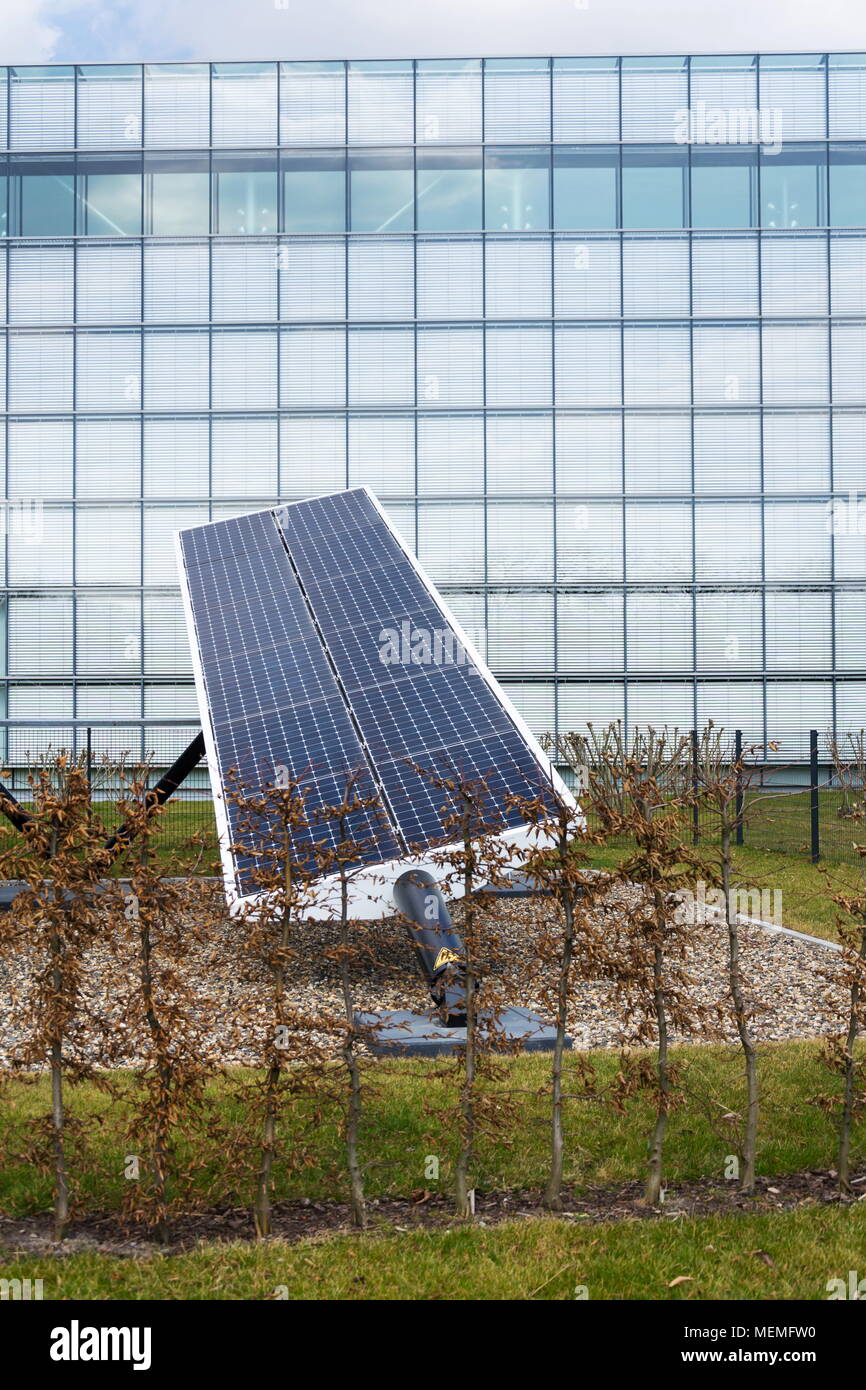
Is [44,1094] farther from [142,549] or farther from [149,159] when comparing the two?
[149,159]

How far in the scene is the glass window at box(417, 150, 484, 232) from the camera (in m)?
30.9

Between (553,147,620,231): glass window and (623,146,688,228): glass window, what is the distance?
37cm

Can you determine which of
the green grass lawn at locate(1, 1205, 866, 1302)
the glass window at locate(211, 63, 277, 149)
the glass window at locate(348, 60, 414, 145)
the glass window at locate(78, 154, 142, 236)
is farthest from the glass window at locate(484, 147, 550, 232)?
the green grass lawn at locate(1, 1205, 866, 1302)

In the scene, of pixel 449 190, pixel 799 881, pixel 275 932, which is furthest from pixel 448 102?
pixel 275 932

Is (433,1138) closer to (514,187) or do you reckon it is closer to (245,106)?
(514,187)

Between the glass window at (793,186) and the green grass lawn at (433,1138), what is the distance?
28161 millimetres

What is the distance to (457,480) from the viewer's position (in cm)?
3041

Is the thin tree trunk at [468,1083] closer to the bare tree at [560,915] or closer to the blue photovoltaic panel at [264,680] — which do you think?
the bare tree at [560,915]

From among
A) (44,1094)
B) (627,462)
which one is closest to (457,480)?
(627,462)

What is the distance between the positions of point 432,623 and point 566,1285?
27.9 feet

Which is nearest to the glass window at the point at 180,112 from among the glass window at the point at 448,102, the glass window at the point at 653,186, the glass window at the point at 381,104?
the glass window at the point at 381,104

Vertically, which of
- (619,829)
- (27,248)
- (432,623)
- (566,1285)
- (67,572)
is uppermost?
(27,248)

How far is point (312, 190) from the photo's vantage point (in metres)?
30.9

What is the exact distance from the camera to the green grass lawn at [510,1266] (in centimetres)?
589
